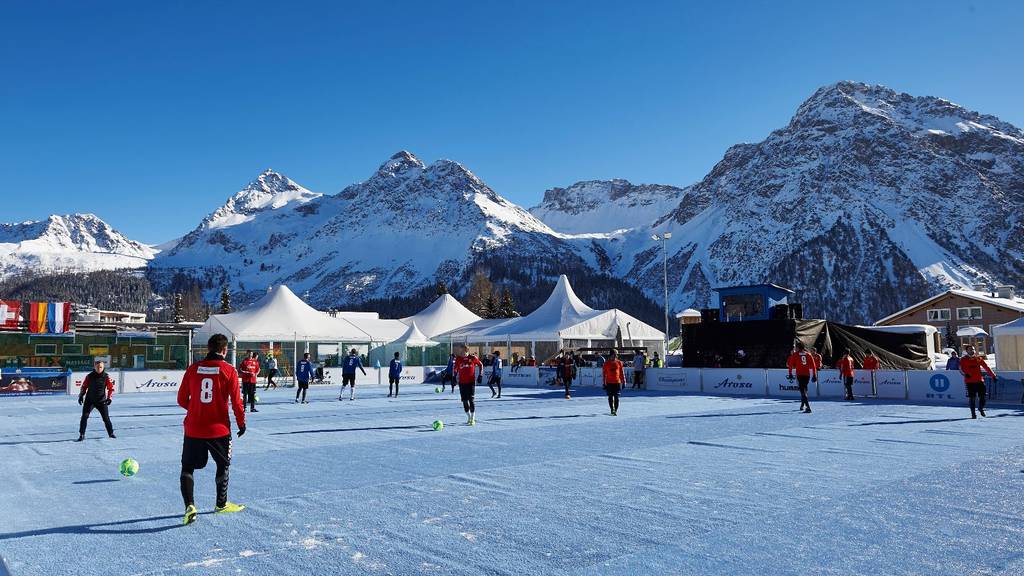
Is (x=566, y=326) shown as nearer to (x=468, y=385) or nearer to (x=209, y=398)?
(x=468, y=385)

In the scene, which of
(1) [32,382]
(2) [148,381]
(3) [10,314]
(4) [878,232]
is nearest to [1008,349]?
(2) [148,381]

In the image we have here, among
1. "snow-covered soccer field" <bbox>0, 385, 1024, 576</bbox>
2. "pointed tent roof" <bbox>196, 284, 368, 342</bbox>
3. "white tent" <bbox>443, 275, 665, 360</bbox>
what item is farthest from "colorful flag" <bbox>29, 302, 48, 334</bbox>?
"snow-covered soccer field" <bbox>0, 385, 1024, 576</bbox>

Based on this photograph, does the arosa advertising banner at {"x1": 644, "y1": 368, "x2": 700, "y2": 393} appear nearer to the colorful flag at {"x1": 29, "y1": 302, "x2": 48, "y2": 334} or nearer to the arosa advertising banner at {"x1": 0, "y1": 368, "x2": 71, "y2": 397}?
→ the arosa advertising banner at {"x1": 0, "y1": 368, "x2": 71, "y2": 397}

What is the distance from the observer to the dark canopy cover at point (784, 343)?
2705 centimetres

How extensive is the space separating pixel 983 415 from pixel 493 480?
13.3 metres

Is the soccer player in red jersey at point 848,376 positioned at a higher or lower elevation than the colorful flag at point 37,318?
lower

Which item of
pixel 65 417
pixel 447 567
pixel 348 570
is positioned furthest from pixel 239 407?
pixel 65 417

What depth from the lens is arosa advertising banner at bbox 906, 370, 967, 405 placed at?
2016 centimetres

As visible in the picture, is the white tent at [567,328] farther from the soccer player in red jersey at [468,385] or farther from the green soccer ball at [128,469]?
the green soccer ball at [128,469]

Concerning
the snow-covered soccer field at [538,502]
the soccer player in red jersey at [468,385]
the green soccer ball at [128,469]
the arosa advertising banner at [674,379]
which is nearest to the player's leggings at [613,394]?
the snow-covered soccer field at [538,502]

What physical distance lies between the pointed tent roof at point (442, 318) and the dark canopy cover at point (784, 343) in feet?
68.4

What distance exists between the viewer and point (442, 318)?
48.3 metres

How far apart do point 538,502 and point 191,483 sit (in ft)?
10.6

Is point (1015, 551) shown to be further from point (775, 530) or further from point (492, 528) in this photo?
point (492, 528)
